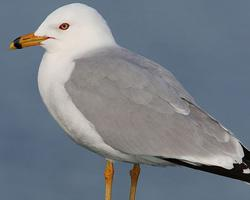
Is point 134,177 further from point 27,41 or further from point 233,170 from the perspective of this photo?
point 27,41

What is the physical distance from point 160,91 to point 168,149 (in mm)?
678

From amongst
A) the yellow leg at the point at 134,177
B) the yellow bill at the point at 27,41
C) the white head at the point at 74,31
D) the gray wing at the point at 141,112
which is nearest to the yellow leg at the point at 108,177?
the yellow leg at the point at 134,177

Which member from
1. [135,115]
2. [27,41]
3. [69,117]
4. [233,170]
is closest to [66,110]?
[69,117]

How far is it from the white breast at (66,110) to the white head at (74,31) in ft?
0.69

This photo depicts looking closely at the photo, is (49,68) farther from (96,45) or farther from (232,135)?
(232,135)

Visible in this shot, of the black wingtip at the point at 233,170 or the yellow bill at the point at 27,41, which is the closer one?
the black wingtip at the point at 233,170

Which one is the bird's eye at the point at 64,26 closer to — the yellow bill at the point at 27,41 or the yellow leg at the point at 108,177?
the yellow bill at the point at 27,41

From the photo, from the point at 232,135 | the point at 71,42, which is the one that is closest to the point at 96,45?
the point at 71,42

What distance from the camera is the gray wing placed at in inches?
967

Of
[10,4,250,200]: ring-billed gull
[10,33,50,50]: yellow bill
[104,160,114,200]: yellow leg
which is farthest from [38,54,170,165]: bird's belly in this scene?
[10,33,50,50]: yellow bill

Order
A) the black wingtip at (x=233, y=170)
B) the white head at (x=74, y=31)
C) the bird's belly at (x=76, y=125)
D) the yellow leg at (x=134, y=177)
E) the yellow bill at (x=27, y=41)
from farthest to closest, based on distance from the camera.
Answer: the yellow leg at (x=134, y=177) < the yellow bill at (x=27, y=41) < the white head at (x=74, y=31) < the bird's belly at (x=76, y=125) < the black wingtip at (x=233, y=170)

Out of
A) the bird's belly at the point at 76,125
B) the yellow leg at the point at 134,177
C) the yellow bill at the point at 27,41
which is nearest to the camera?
the bird's belly at the point at 76,125

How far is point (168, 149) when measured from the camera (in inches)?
965

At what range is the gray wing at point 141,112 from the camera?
2456cm
